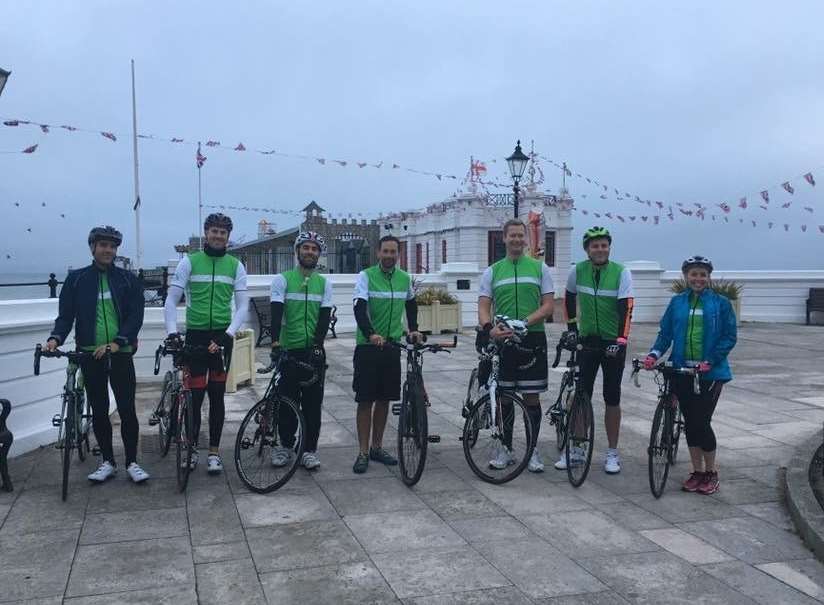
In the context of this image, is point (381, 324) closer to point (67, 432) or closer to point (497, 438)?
point (497, 438)

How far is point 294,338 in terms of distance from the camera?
19.2ft

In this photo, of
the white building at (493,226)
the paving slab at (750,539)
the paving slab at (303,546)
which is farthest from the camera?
the white building at (493,226)

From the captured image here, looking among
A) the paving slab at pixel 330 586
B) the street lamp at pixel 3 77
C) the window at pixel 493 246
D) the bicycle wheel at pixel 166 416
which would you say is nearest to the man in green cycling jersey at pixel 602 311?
the paving slab at pixel 330 586

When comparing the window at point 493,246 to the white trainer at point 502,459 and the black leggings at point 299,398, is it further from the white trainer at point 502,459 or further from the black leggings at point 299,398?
the black leggings at point 299,398

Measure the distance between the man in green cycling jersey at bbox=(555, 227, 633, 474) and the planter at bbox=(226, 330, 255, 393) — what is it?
193 inches

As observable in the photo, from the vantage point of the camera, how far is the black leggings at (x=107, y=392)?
541 cm

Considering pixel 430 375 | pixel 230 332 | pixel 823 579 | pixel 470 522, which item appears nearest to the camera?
pixel 823 579

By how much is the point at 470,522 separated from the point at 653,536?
1.10 m

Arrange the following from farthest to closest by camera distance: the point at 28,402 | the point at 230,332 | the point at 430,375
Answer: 1. the point at 430,375
2. the point at 28,402
3. the point at 230,332

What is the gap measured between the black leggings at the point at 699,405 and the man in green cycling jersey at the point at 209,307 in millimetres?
3180

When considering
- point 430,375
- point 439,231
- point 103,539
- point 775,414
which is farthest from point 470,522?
point 439,231

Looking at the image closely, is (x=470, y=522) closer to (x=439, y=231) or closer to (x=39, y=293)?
(x=39, y=293)

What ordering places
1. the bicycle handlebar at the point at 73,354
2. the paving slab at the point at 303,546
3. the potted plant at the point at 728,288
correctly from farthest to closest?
the potted plant at the point at 728,288 → the bicycle handlebar at the point at 73,354 → the paving slab at the point at 303,546

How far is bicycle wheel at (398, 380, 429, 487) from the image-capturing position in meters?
5.57
